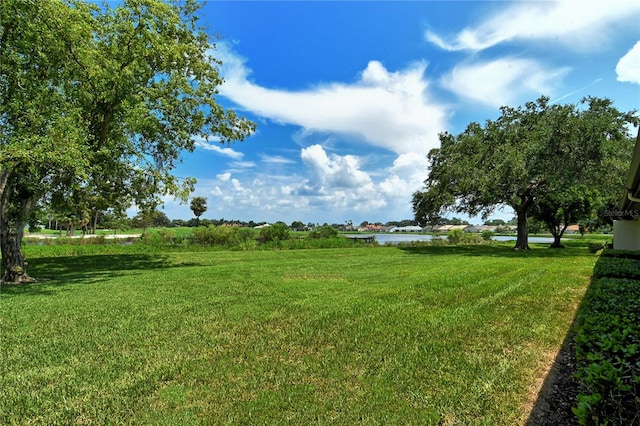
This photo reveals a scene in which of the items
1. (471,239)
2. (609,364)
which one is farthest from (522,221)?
(609,364)

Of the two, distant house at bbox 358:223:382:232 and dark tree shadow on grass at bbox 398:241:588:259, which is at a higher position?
distant house at bbox 358:223:382:232

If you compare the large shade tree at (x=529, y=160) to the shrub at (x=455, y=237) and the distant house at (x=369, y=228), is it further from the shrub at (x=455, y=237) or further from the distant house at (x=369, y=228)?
the distant house at (x=369, y=228)

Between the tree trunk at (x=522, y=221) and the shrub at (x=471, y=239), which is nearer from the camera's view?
the tree trunk at (x=522, y=221)

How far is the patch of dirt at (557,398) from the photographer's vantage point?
2629 millimetres

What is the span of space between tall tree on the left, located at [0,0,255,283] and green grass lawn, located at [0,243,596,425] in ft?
11.4

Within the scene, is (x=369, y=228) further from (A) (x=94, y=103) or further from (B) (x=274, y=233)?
(A) (x=94, y=103)

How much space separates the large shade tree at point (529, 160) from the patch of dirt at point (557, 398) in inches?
639

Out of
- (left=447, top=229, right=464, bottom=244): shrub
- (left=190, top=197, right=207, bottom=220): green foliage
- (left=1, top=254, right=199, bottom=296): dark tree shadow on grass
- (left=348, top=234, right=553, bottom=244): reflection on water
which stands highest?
(left=190, top=197, right=207, bottom=220): green foliage

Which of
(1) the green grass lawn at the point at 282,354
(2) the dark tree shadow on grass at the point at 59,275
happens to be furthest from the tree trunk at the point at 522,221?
(2) the dark tree shadow on grass at the point at 59,275

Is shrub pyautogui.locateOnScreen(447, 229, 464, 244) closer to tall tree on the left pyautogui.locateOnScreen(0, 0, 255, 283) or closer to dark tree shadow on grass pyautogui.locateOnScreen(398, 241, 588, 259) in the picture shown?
dark tree shadow on grass pyautogui.locateOnScreen(398, 241, 588, 259)

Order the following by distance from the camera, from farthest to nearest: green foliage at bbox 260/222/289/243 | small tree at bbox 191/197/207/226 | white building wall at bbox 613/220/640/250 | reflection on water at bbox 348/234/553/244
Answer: small tree at bbox 191/197/207/226, reflection on water at bbox 348/234/553/244, green foliage at bbox 260/222/289/243, white building wall at bbox 613/220/640/250

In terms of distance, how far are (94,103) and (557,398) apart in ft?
42.7

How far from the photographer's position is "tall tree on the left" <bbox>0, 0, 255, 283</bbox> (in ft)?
29.2

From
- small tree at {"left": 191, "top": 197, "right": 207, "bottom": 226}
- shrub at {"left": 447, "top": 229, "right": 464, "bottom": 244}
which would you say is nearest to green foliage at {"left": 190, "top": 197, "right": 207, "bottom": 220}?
small tree at {"left": 191, "top": 197, "right": 207, "bottom": 226}
